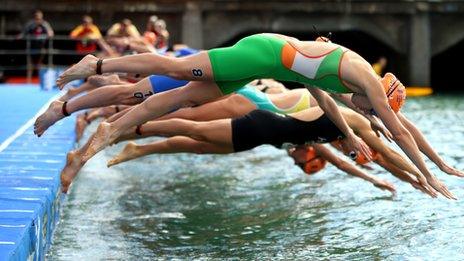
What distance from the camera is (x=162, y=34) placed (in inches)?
789

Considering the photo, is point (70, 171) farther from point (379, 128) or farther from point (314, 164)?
point (314, 164)

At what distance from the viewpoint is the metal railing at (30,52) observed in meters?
25.1

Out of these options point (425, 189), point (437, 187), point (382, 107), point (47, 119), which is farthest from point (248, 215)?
point (382, 107)

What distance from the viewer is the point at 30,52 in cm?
2466

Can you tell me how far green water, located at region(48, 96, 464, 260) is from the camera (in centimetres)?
828

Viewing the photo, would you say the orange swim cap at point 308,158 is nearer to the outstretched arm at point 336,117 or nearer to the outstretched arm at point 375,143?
the outstretched arm at point 375,143

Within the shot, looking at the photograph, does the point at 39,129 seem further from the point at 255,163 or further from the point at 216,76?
the point at 255,163

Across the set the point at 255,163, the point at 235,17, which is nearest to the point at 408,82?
the point at 235,17

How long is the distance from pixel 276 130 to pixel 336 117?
0.94 meters

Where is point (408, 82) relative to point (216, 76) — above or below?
below

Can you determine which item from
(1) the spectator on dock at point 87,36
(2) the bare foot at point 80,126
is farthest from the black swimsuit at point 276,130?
(1) the spectator on dock at point 87,36

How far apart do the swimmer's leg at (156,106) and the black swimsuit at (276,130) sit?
4.00 feet

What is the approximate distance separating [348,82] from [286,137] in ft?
5.76

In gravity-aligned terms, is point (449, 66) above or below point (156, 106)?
below
